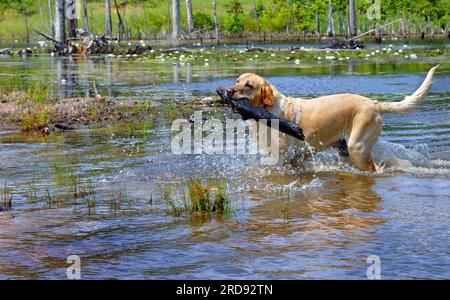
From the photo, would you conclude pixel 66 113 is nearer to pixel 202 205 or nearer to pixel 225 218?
pixel 202 205

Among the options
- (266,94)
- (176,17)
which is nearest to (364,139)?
(266,94)

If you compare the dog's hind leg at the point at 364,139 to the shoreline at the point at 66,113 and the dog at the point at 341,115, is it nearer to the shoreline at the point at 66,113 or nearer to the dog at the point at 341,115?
the dog at the point at 341,115

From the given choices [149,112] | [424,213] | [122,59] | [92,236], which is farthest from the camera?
[122,59]

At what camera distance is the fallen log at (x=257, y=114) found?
34.0 feet

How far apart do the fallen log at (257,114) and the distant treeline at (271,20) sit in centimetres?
4121

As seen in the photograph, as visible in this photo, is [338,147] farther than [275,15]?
No

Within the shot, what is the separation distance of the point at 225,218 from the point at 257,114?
7.35 ft

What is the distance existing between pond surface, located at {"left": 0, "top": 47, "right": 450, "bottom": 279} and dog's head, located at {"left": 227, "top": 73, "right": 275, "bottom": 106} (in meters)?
1.09

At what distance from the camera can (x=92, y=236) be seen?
7875mm

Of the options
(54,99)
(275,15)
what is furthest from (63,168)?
(275,15)

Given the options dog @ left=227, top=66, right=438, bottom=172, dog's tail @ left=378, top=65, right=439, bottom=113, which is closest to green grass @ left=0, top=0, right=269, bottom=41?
dog @ left=227, top=66, right=438, bottom=172

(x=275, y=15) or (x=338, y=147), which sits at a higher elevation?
(x=275, y=15)
